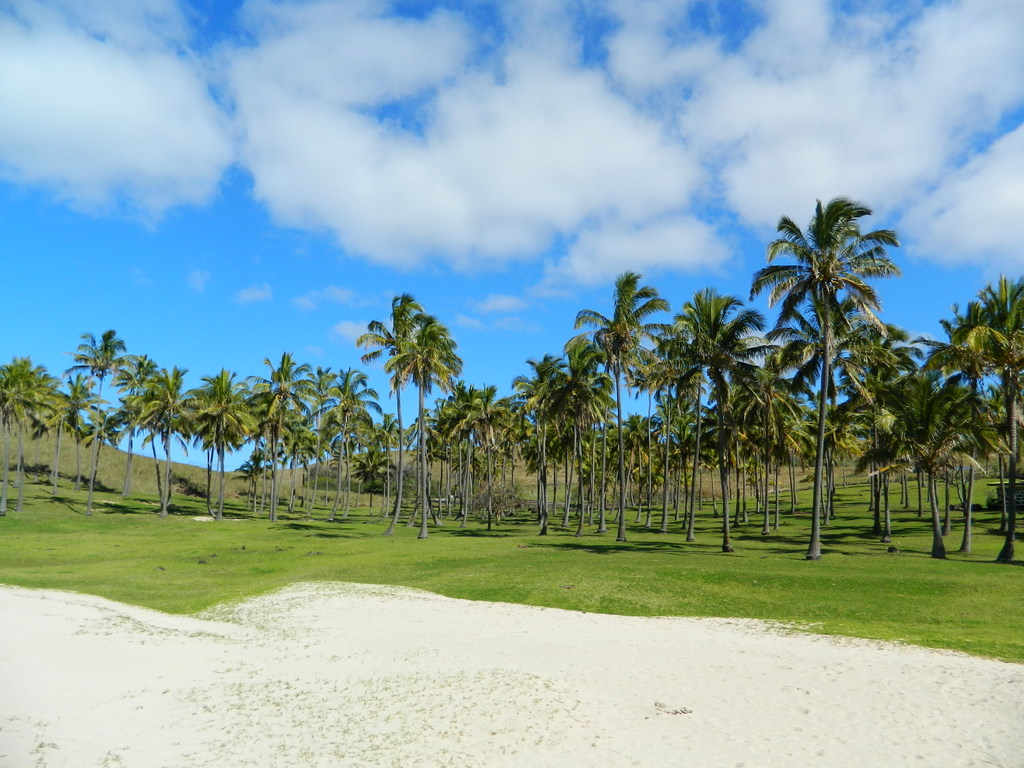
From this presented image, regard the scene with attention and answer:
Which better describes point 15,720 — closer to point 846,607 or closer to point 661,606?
point 661,606

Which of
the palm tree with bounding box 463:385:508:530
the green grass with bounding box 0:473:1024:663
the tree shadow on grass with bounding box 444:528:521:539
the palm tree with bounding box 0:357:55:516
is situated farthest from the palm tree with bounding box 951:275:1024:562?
the palm tree with bounding box 0:357:55:516

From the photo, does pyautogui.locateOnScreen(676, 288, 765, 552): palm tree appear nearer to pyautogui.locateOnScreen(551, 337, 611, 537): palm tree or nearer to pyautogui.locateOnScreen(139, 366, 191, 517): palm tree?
pyautogui.locateOnScreen(551, 337, 611, 537): palm tree

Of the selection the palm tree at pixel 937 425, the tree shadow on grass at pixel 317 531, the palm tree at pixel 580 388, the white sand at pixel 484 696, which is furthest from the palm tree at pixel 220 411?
the palm tree at pixel 937 425

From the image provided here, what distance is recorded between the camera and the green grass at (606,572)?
21812 mm

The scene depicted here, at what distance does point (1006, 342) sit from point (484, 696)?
33195 mm

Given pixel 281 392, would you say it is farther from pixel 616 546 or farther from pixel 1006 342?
pixel 1006 342

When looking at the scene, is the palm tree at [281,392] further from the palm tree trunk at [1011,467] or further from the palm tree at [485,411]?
the palm tree trunk at [1011,467]

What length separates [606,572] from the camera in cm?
2905

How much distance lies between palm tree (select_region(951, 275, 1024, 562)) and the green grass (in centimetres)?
419

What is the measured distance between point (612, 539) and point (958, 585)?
24543 millimetres

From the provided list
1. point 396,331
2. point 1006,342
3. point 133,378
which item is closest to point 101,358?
point 133,378

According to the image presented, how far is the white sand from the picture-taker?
1035 cm

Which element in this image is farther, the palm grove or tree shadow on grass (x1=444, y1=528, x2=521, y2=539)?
tree shadow on grass (x1=444, y1=528, x2=521, y2=539)

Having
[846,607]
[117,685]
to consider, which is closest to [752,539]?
[846,607]
